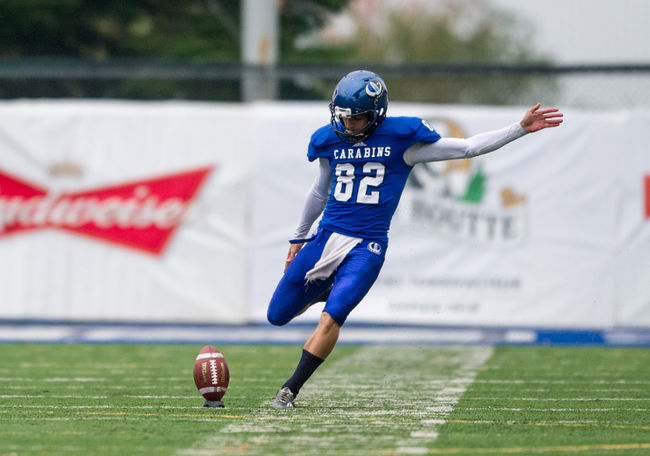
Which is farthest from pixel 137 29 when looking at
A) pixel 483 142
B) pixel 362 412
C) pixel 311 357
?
pixel 362 412

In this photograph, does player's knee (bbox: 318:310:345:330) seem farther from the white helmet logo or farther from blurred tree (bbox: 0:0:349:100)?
blurred tree (bbox: 0:0:349:100)

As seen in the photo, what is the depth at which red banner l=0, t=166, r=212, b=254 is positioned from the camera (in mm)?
11938

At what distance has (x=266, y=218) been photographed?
38.7 feet

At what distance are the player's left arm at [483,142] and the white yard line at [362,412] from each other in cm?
137

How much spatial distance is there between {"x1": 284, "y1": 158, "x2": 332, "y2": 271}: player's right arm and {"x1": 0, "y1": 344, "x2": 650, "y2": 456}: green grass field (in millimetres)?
879

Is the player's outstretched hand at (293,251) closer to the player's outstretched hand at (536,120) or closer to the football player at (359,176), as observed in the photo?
the football player at (359,176)

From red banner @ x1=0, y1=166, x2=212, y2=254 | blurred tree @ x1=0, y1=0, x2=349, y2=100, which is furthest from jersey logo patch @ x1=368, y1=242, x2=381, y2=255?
blurred tree @ x1=0, y1=0, x2=349, y2=100

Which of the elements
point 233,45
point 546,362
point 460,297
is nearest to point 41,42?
point 233,45

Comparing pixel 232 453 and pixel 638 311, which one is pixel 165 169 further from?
pixel 232 453

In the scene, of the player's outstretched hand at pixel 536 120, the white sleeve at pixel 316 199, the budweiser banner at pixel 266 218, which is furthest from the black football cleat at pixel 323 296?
the budweiser banner at pixel 266 218

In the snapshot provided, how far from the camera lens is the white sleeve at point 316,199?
6.75 metres

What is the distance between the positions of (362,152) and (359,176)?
14cm

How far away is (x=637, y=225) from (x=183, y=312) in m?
4.58

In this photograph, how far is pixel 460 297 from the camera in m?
11.6
